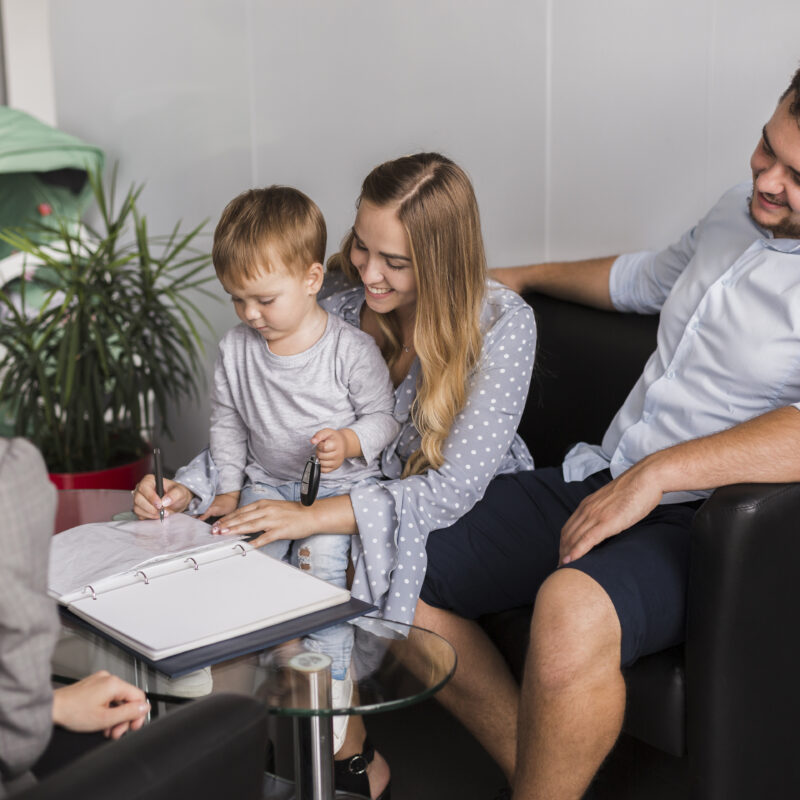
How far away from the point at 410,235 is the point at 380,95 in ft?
4.30

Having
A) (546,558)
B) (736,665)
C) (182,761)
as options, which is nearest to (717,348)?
(546,558)

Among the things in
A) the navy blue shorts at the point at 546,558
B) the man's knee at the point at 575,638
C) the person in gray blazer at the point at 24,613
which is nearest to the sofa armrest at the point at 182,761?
the person in gray blazer at the point at 24,613

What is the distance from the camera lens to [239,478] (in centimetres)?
221

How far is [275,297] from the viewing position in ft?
6.62

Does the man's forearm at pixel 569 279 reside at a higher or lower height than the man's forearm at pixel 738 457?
higher

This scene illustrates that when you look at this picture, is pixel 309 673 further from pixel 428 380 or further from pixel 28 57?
pixel 28 57

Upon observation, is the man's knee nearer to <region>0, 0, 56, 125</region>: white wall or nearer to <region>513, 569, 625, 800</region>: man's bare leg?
<region>513, 569, 625, 800</region>: man's bare leg

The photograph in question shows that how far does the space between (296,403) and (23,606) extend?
116 cm

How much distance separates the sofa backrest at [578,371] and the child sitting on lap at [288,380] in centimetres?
43

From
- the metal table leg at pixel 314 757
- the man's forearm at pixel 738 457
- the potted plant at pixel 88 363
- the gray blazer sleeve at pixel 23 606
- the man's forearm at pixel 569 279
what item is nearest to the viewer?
the gray blazer sleeve at pixel 23 606

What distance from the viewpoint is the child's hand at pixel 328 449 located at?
6.56 feet

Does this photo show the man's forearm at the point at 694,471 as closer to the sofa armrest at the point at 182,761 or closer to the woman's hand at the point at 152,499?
the woman's hand at the point at 152,499

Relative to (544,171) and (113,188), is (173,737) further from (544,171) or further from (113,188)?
(113,188)

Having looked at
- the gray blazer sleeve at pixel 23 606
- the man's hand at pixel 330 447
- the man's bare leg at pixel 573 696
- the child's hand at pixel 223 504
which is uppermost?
the gray blazer sleeve at pixel 23 606
